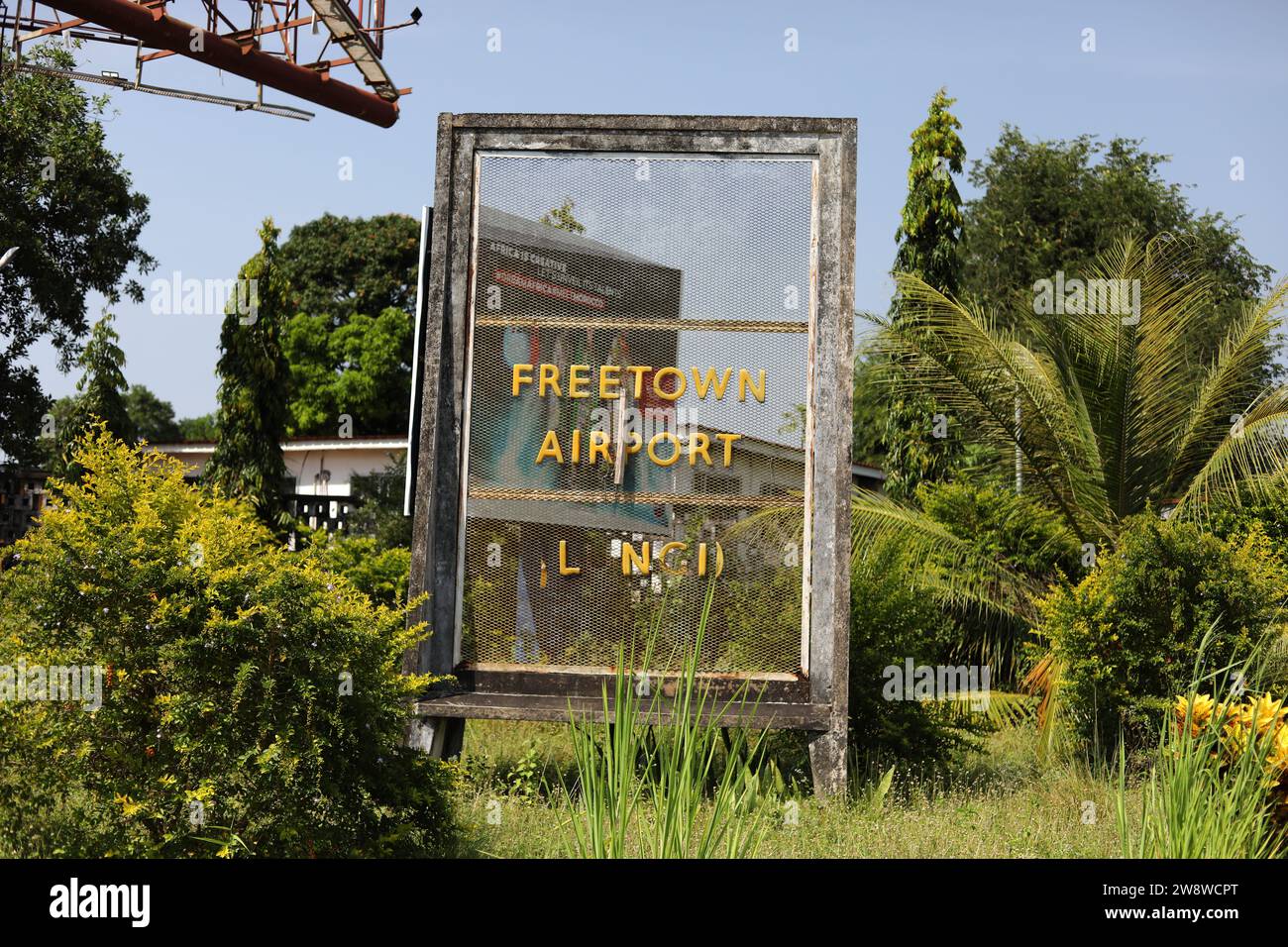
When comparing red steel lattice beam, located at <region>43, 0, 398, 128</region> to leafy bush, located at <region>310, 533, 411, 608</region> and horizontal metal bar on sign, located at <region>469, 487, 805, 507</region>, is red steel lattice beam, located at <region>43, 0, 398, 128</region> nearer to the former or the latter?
leafy bush, located at <region>310, 533, 411, 608</region>

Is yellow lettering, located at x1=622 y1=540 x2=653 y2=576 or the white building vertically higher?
the white building

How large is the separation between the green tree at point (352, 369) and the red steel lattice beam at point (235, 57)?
19205mm

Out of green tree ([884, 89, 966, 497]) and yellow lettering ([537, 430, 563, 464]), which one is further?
green tree ([884, 89, 966, 497])

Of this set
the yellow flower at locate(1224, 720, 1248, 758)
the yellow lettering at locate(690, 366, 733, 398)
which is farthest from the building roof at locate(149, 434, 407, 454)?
the yellow flower at locate(1224, 720, 1248, 758)

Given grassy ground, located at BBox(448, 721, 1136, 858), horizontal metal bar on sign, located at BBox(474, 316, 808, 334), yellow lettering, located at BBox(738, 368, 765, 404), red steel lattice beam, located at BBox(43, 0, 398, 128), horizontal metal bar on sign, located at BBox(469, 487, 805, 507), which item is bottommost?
grassy ground, located at BBox(448, 721, 1136, 858)

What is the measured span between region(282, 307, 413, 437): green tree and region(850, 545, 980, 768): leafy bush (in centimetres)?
3348

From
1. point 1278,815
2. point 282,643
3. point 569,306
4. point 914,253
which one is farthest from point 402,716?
point 914,253

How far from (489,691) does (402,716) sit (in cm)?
167

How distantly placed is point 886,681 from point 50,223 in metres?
25.5

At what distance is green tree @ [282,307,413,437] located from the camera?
4041 centimetres

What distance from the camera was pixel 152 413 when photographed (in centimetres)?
5603

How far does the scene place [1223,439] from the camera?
1106cm

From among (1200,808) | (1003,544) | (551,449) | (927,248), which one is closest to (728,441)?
(551,449)

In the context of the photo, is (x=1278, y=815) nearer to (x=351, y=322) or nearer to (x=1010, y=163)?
(x=1010, y=163)
